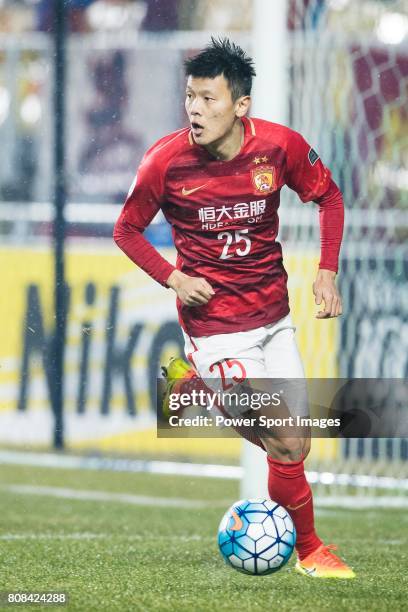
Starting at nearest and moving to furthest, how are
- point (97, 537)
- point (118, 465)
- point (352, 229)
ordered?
point (97, 537) < point (352, 229) < point (118, 465)

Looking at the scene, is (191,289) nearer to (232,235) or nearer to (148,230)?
(232,235)

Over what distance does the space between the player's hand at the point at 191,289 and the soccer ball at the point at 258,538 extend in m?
0.76

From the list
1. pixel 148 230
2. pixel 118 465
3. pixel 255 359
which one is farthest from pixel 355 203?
pixel 255 359

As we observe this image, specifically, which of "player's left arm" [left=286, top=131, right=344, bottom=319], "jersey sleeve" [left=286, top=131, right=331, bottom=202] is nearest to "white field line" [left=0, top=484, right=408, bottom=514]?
"player's left arm" [left=286, top=131, right=344, bottom=319]

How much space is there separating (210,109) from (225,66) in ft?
0.59

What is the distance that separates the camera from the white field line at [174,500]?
26.9 feet

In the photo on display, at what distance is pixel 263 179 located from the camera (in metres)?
5.27

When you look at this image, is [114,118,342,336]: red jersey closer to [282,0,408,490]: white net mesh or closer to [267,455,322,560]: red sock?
[267,455,322,560]: red sock

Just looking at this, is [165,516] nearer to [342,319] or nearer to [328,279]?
[342,319]

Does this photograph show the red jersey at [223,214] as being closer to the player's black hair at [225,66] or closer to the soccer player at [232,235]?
the soccer player at [232,235]

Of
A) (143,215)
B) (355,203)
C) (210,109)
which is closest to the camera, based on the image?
(210,109)

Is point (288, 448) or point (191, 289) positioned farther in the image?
point (288, 448)

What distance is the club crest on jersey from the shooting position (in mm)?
5258

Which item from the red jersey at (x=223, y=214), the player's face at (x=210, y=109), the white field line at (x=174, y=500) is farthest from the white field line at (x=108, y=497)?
the player's face at (x=210, y=109)
